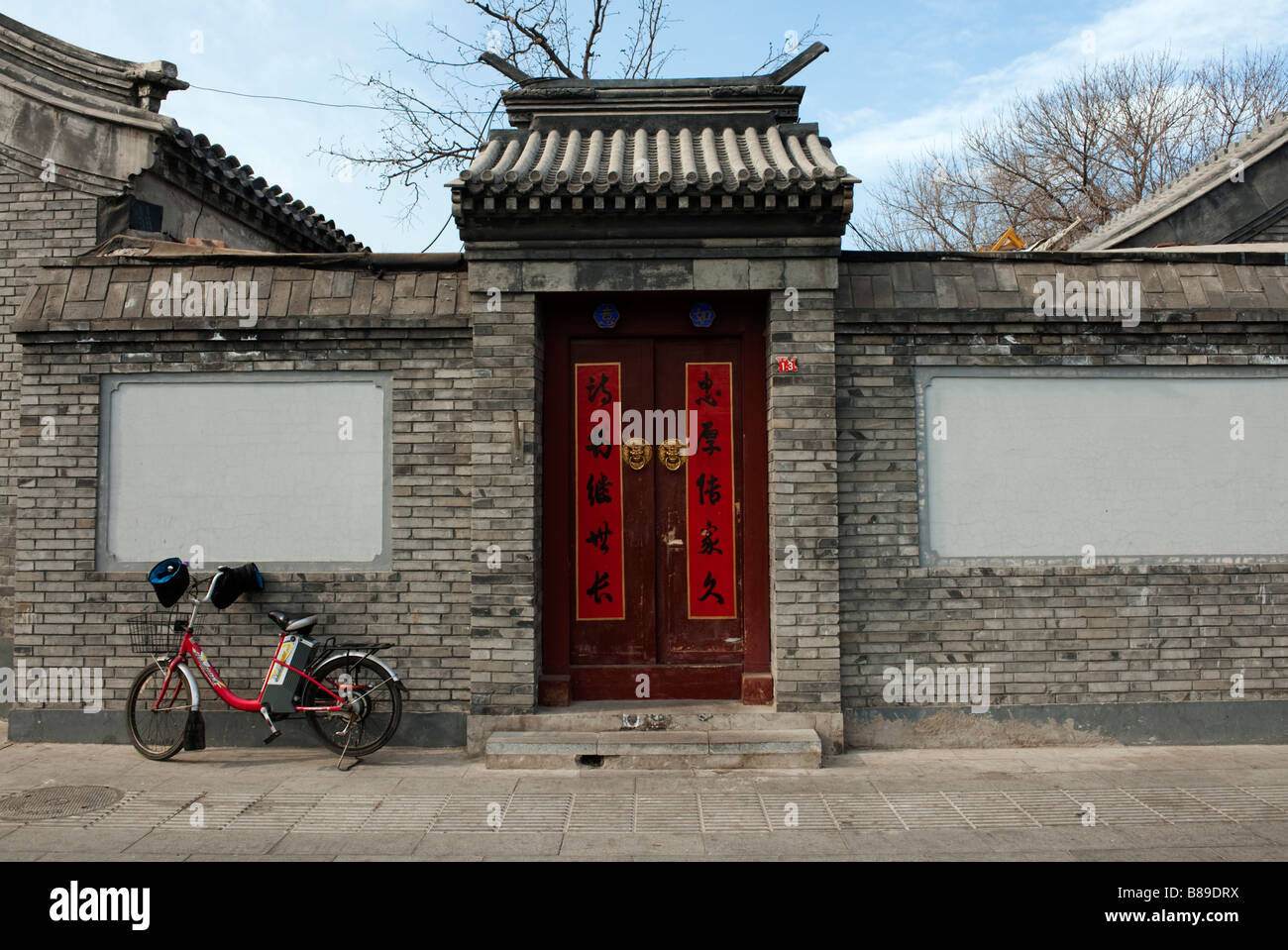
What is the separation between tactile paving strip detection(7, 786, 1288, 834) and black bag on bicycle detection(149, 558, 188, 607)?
134 centimetres

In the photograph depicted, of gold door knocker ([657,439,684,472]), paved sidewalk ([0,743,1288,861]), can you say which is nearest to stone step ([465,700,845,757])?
paved sidewalk ([0,743,1288,861])

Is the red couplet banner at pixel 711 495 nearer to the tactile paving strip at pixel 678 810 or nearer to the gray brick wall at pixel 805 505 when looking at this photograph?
the gray brick wall at pixel 805 505

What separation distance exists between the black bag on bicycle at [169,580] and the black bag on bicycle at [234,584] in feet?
0.73

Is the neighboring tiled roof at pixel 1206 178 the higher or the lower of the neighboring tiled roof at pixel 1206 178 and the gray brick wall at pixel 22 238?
the higher

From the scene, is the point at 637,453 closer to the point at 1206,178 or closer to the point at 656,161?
the point at 656,161

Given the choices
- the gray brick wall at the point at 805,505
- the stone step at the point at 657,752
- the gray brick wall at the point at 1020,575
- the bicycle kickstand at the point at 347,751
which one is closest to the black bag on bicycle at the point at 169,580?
the bicycle kickstand at the point at 347,751

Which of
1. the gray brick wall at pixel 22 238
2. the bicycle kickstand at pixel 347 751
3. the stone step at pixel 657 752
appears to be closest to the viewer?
the stone step at pixel 657 752

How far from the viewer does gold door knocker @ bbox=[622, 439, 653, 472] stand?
284 inches

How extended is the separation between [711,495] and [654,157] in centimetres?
268

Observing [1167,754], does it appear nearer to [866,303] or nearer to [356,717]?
[866,303]

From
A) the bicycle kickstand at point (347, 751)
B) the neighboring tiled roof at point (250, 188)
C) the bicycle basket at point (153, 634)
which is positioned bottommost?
the bicycle kickstand at point (347, 751)

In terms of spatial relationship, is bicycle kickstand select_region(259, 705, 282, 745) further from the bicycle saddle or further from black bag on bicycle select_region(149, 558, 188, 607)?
black bag on bicycle select_region(149, 558, 188, 607)

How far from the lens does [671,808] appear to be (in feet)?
18.6

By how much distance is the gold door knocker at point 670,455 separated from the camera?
723 centimetres
